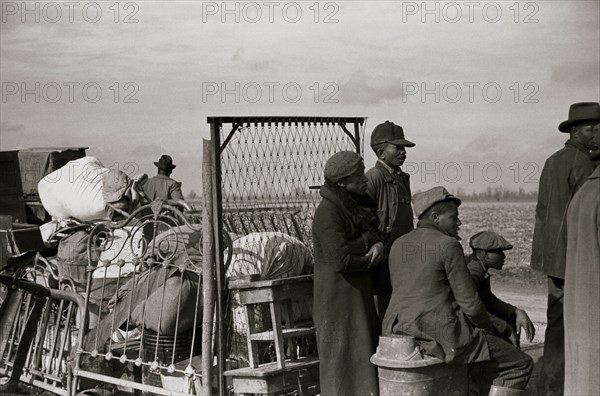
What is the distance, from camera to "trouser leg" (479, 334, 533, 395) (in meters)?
5.43

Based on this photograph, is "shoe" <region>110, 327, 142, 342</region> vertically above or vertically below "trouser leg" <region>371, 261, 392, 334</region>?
below

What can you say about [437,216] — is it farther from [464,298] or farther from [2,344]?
[2,344]

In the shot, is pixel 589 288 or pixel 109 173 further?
pixel 109 173

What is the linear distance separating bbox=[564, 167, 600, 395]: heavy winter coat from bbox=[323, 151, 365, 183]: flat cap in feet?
4.82

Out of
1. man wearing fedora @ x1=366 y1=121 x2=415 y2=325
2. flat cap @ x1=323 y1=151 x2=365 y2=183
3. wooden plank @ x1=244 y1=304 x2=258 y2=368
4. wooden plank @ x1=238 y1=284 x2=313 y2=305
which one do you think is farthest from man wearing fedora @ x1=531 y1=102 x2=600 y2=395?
wooden plank @ x1=244 y1=304 x2=258 y2=368

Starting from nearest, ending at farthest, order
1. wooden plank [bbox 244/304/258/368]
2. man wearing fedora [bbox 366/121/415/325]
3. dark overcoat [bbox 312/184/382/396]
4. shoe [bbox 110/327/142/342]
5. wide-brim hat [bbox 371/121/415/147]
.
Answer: dark overcoat [bbox 312/184/382/396], wooden plank [bbox 244/304/258/368], man wearing fedora [bbox 366/121/415/325], wide-brim hat [bbox 371/121/415/147], shoe [bbox 110/327/142/342]

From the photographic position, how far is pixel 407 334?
213 inches

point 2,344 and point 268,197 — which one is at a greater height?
point 268,197

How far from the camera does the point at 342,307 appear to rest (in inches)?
230

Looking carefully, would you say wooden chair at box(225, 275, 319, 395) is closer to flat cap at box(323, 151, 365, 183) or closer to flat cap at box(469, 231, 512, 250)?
flat cap at box(323, 151, 365, 183)

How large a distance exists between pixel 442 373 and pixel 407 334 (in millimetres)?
331

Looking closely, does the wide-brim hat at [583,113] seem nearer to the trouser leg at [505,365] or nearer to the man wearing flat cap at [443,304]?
the man wearing flat cap at [443,304]

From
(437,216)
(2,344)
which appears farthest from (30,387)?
(437,216)

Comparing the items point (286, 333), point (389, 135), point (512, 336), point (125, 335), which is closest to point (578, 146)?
point (389, 135)
